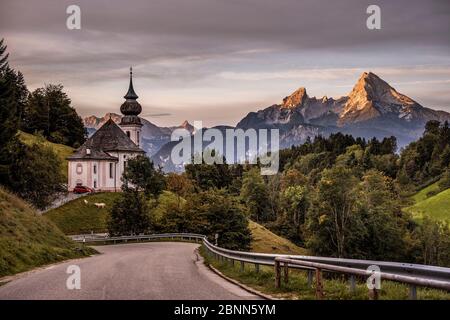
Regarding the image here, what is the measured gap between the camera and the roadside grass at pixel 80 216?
7956 centimetres

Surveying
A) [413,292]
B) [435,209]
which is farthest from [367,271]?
[435,209]

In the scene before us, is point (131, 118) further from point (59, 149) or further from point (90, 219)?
point (90, 219)

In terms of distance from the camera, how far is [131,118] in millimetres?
131000

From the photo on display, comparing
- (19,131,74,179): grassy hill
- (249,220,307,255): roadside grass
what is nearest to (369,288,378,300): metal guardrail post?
(249,220,307,255): roadside grass

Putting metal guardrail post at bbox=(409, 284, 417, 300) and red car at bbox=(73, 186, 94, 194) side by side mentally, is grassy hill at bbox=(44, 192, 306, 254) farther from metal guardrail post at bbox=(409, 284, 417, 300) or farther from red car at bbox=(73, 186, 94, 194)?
metal guardrail post at bbox=(409, 284, 417, 300)

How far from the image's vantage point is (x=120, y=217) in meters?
69.4

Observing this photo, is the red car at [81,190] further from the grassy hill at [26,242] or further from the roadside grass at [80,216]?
the grassy hill at [26,242]

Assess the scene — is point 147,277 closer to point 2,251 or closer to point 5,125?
point 2,251

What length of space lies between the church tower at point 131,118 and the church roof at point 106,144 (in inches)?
490

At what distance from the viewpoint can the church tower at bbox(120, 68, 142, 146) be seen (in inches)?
5094

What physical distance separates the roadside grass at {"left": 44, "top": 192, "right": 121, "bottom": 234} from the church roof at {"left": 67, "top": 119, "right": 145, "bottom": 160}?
14.9 metres
